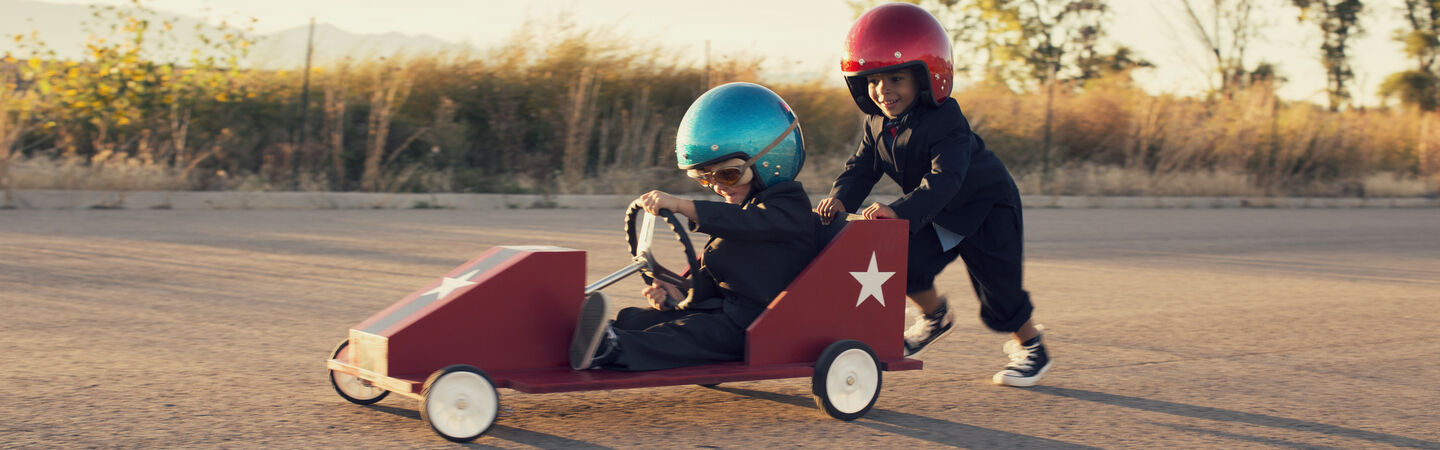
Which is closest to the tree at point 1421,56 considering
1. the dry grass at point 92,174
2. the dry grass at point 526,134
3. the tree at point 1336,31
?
the tree at point 1336,31

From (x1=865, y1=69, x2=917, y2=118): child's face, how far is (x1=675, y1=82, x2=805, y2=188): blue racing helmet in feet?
1.58

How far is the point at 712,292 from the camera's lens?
4.04 m

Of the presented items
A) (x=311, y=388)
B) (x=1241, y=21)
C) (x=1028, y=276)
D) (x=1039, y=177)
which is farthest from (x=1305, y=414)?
(x=1241, y=21)

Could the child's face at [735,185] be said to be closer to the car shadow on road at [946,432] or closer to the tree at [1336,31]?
the car shadow on road at [946,432]

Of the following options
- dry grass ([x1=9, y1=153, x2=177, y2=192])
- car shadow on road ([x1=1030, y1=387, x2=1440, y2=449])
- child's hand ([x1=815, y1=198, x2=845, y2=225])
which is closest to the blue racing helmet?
child's hand ([x1=815, y1=198, x2=845, y2=225])

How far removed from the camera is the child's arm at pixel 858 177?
14.7 feet

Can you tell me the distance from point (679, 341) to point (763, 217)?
17.7 inches

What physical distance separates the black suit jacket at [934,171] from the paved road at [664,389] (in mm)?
636

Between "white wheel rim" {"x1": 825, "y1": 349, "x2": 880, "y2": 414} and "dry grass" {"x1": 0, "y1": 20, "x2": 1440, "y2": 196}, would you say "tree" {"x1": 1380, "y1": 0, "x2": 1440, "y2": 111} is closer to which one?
"dry grass" {"x1": 0, "y1": 20, "x2": 1440, "y2": 196}

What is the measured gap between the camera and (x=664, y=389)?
4.33 m

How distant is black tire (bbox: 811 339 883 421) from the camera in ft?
12.5

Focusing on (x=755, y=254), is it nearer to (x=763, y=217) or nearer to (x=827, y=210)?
(x=763, y=217)

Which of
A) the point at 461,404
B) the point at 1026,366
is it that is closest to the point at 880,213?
the point at 1026,366

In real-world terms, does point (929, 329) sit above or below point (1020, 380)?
above
